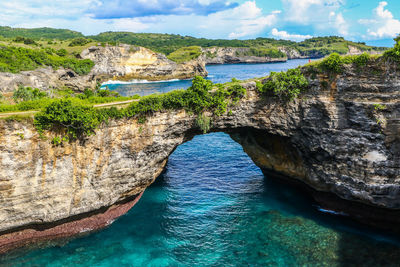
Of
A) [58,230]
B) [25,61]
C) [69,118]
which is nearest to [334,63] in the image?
[69,118]

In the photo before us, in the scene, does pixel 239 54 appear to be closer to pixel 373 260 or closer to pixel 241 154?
pixel 241 154

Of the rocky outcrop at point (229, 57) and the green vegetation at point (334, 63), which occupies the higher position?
the rocky outcrop at point (229, 57)

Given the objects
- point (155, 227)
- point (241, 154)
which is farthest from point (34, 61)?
point (155, 227)

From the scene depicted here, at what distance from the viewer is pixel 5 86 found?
48688mm

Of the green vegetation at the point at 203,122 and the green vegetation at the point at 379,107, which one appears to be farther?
the green vegetation at the point at 203,122

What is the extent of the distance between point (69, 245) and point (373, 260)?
2096 centimetres

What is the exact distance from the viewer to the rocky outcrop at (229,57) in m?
178

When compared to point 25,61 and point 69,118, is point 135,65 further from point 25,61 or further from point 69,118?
point 69,118

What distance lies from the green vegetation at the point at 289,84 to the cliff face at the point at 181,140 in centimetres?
73

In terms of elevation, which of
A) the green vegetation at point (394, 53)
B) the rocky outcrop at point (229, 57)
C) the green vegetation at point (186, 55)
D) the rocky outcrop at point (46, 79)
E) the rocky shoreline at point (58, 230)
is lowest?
the rocky shoreline at point (58, 230)

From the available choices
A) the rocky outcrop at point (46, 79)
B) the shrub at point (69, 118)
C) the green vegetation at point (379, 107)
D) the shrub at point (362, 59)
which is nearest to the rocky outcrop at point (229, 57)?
the rocky outcrop at point (46, 79)

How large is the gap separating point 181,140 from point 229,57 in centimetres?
16458

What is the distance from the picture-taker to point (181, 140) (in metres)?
23.8

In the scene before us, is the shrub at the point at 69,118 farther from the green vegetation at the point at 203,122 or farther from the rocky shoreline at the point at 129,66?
the rocky shoreline at the point at 129,66
